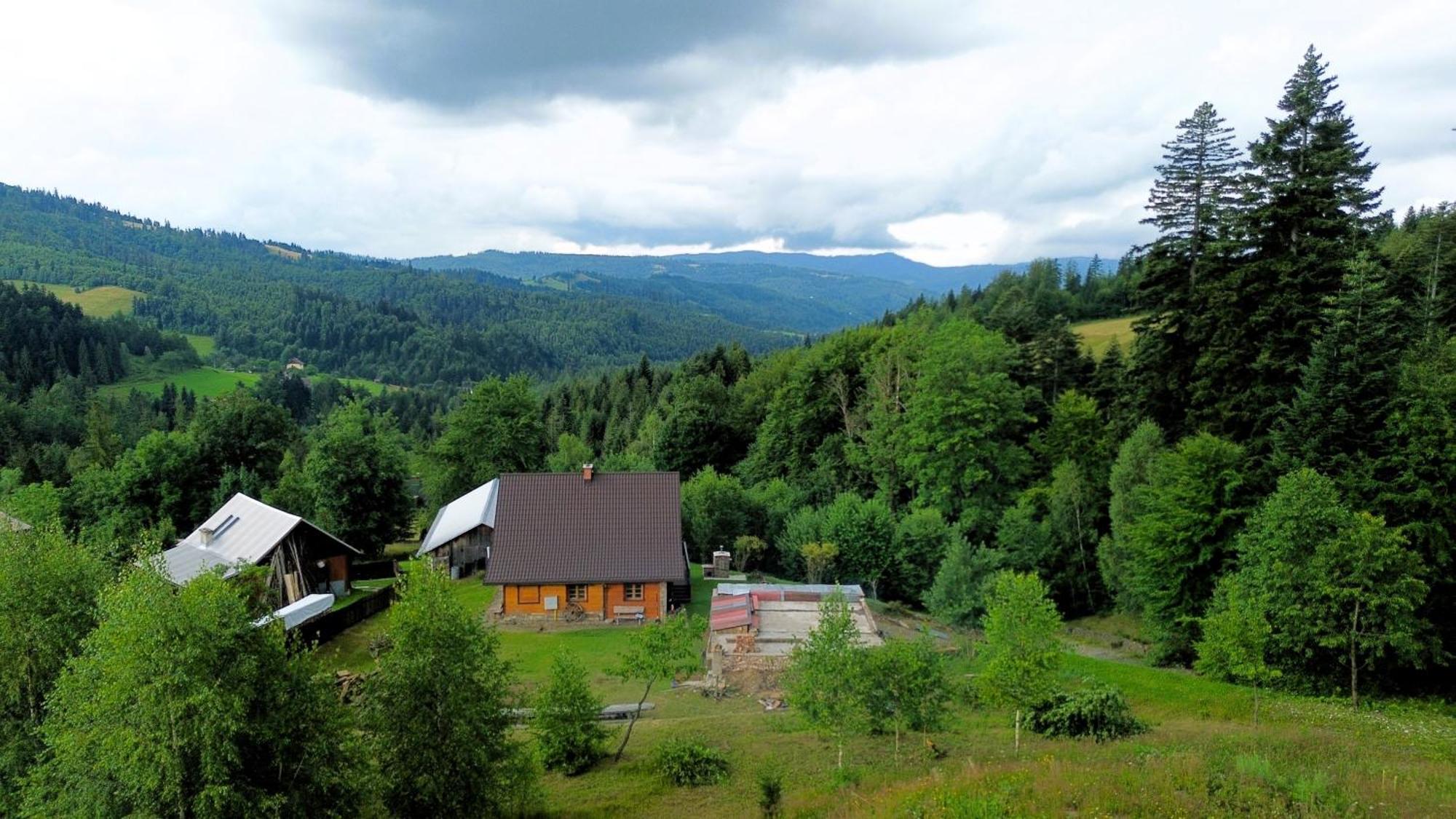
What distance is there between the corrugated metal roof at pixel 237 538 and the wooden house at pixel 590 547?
33.2 ft

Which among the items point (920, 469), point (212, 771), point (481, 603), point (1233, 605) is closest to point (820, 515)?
point (920, 469)

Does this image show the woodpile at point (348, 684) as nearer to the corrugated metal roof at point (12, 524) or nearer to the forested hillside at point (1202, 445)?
the corrugated metal roof at point (12, 524)

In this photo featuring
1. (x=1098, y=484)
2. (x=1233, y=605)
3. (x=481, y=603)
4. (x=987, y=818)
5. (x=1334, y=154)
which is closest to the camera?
(x=987, y=818)

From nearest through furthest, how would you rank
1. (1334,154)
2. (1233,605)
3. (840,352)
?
(1233,605)
(1334,154)
(840,352)

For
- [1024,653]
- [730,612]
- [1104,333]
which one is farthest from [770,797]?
[1104,333]

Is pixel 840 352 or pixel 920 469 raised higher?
pixel 840 352

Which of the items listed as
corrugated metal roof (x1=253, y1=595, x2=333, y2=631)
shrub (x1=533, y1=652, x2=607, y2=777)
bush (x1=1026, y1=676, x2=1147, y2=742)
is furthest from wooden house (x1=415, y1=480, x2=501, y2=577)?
bush (x1=1026, y1=676, x2=1147, y2=742)

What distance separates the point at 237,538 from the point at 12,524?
386 inches

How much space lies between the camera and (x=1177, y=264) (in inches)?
1387

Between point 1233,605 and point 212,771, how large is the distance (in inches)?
905

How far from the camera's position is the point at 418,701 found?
47.4 feet

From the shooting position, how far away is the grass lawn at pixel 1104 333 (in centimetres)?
6406

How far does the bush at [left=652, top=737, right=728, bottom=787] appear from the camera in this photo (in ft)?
58.6

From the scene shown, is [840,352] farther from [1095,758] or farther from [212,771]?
[212,771]
